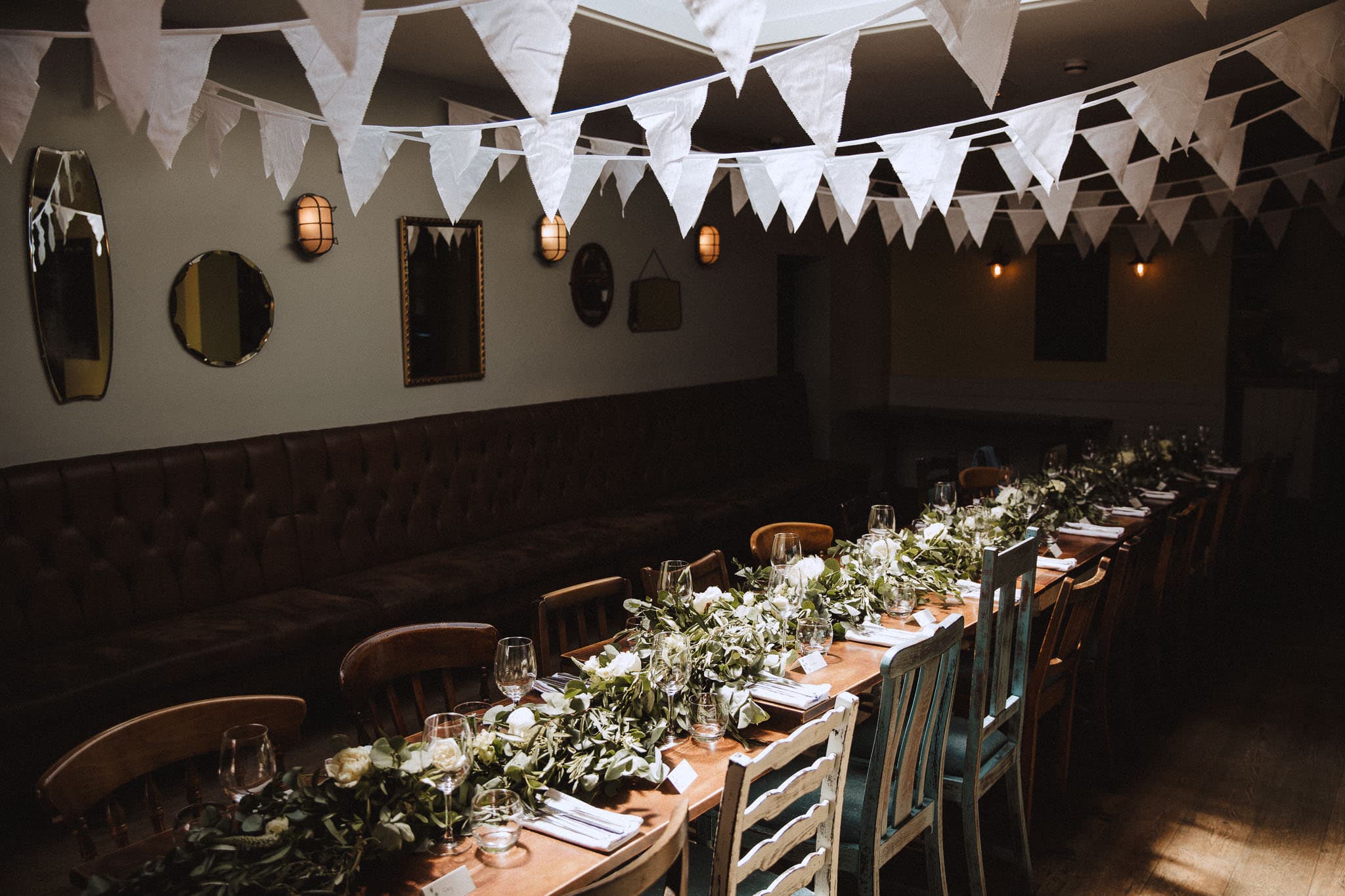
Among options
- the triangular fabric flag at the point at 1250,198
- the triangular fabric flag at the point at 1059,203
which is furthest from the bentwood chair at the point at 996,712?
the triangular fabric flag at the point at 1250,198

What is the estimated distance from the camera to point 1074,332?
10.0 metres

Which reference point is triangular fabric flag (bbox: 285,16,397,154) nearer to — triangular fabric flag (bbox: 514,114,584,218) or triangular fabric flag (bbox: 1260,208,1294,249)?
triangular fabric flag (bbox: 514,114,584,218)

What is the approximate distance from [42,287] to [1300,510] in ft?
31.7

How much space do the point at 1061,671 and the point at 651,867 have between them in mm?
2492

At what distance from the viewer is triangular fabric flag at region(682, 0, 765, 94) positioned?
1701mm

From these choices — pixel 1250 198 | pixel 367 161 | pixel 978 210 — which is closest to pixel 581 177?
pixel 367 161

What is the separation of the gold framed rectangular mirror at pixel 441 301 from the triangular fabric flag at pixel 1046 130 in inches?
139

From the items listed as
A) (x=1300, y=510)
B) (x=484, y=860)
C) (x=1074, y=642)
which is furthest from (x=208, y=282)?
(x=1300, y=510)

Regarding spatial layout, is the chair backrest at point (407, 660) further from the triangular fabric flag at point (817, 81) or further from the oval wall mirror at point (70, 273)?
the oval wall mirror at point (70, 273)

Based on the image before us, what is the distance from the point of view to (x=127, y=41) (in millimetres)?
1631

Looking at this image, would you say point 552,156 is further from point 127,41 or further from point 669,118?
point 127,41

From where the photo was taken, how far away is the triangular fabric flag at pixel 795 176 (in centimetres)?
359

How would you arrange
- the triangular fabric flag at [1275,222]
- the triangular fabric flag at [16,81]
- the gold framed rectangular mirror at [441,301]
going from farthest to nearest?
1. the triangular fabric flag at [1275,222]
2. the gold framed rectangular mirror at [441,301]
3. the triangular fabric flag at [16,81]

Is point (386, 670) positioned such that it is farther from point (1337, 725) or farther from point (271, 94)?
point (1337, 725)
